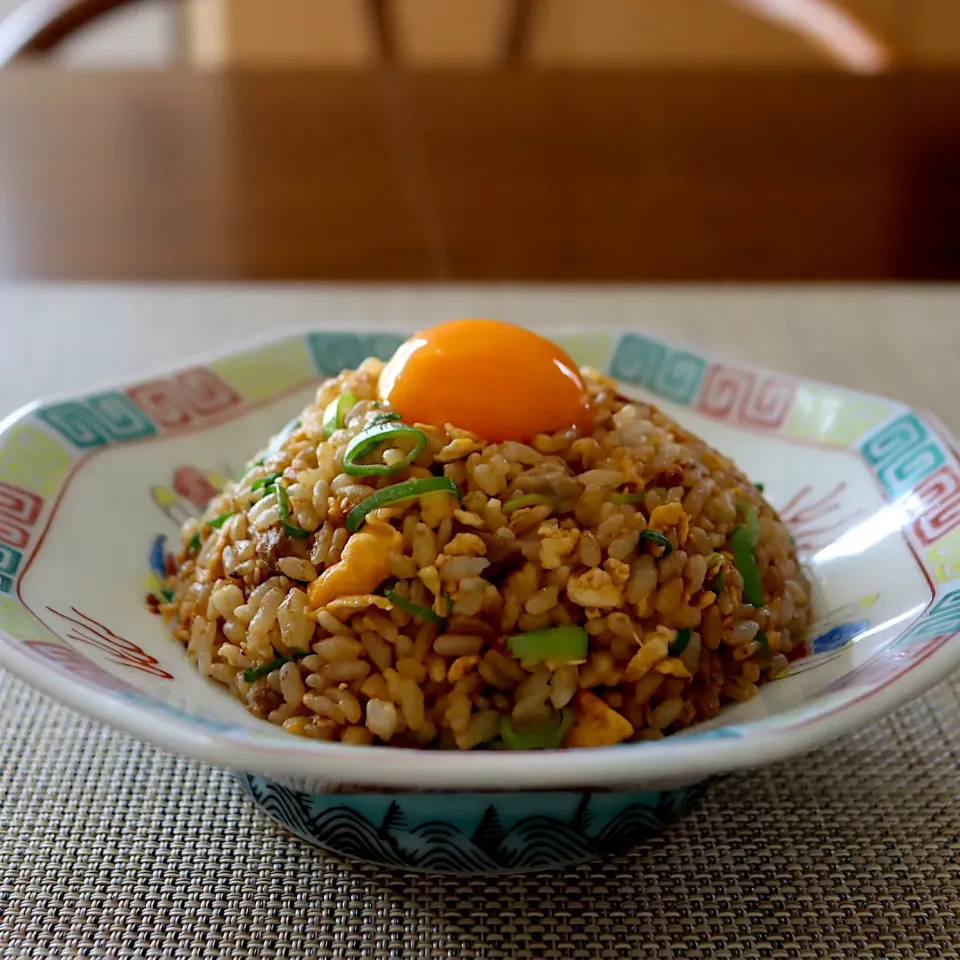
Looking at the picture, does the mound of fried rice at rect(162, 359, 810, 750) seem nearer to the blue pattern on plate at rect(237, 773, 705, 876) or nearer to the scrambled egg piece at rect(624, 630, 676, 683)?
the scrambled egg piece at rect(624, 630, 676, 683)

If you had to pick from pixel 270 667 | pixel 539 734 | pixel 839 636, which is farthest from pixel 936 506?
pixel 270 667

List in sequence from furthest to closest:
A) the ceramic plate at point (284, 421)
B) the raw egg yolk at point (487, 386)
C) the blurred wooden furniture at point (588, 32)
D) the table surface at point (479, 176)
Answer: the blurred wooden furniture at point (588, 32), the table surface at point (479, 176), the raw egg yolk at point (487, 386), the ceramic plate at point (284, 421)

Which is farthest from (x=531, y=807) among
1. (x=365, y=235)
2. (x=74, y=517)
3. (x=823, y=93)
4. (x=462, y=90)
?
(x=823, y=93)

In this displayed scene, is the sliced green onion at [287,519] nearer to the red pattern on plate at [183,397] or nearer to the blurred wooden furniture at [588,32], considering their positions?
the red pattern on plate at [183,397]

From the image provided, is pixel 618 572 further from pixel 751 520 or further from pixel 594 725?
pixel 751 520

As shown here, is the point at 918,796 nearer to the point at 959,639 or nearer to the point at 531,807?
the point at 959,639

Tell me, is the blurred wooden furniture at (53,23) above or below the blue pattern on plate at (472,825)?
above

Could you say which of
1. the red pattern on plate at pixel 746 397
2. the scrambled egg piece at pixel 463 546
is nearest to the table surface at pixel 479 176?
the red pattern on plate at pixel 746 397
